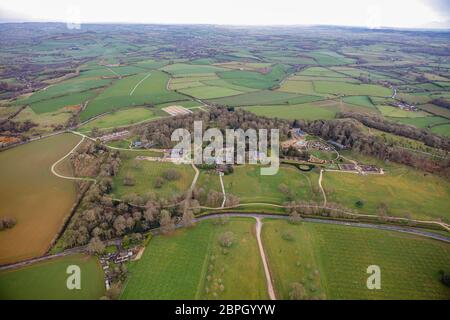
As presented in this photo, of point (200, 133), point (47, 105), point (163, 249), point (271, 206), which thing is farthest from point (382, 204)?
point (47, 105)

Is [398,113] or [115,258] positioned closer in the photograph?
[115,258]

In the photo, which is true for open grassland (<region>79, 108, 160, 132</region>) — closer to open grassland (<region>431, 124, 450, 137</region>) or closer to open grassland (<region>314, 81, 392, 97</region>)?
open grassland (<region>314, 81, 392, 97</region>)

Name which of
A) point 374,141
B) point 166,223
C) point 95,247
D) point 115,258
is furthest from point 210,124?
point 115,258

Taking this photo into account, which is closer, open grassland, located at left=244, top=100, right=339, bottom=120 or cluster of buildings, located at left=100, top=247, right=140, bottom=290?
cluster of buildings, located at left=100, top=247, right=140, bottom=290

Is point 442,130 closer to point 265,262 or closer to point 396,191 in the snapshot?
point 396,191

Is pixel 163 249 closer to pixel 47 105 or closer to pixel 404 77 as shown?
pixel 47 105

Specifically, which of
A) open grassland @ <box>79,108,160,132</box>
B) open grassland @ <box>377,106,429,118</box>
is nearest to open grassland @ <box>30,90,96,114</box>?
open grassland @ <box>79,108,160,132</box>
